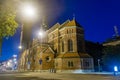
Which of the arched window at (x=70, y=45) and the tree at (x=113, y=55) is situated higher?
the arched window at (x=70, y=45)

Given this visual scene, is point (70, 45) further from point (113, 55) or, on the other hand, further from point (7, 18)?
point (7, 18)

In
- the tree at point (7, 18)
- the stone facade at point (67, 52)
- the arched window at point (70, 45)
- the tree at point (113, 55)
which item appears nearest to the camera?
the tree at point (7, 18)

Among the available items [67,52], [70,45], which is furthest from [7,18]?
[70,45]

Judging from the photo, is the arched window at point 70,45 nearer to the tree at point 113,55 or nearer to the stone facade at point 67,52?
the stone facade at point 67,52

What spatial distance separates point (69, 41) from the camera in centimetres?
5594

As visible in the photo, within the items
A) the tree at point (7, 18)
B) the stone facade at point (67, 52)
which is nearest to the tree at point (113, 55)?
the stone facade at point (67, 52)

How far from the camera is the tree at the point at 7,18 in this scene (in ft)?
40.4

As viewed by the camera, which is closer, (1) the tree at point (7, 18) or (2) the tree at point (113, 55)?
(1) the tree at point (7, 18)

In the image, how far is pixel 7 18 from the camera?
13.1 m

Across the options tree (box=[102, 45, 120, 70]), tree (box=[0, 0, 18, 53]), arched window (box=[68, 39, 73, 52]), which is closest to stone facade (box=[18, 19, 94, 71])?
arched window (box=[68, 39, 73, 52])

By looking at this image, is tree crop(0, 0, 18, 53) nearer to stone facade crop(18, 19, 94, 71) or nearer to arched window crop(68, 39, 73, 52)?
stone facade crop(18, 19, 94, 71)

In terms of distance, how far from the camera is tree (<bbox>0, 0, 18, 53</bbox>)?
12.3m

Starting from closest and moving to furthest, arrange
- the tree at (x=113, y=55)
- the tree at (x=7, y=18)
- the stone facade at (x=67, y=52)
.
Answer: the tree at (x=7, y=18) < the tree at (x=113, y=55) < the stone facade at (x=67, y=52)

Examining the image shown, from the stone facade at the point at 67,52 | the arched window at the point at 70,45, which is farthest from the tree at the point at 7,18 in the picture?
the arched window at the point at 70,45
